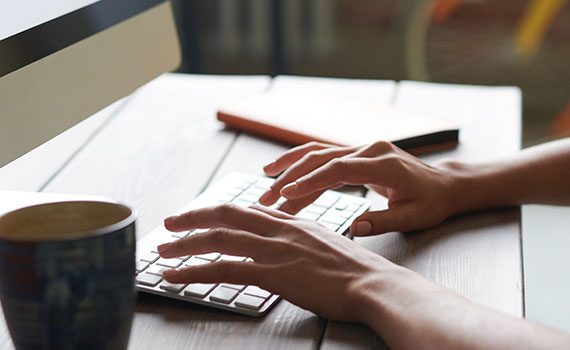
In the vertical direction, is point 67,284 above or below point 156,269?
above

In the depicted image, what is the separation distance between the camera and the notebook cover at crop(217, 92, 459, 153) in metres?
0.93

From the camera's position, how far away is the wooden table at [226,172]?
1.77 ft

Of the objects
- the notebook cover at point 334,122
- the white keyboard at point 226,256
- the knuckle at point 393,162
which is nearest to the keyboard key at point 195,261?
the white keyboard at point 226,256

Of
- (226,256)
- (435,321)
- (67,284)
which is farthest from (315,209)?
(67,284)

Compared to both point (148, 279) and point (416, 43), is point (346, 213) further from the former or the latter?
point (416, 43)

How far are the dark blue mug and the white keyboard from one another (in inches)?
4.9

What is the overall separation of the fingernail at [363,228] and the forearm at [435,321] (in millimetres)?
123

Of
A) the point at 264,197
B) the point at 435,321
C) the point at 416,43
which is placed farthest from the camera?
the point at 416,43

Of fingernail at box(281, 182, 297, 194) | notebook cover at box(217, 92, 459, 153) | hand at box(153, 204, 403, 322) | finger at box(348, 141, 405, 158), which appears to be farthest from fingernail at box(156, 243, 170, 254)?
notebook cover at box(217, 92, 459, 153)

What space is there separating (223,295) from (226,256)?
6cm

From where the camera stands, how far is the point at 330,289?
55 centimetres

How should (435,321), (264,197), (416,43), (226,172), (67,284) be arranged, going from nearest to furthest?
(67,284)
(435,321)
(264,197)
(226,172)
(416,43)

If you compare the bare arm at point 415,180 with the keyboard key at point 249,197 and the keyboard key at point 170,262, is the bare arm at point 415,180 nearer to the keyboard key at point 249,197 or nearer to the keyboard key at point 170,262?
the keyboard key at point 249,197

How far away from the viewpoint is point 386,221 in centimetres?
70
